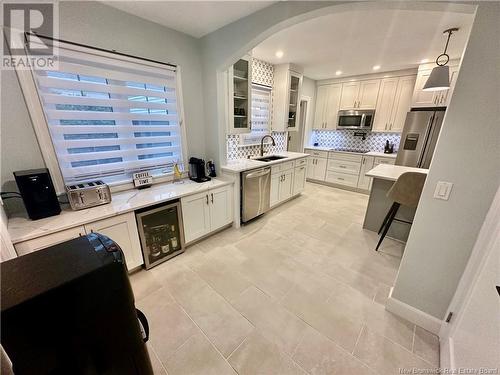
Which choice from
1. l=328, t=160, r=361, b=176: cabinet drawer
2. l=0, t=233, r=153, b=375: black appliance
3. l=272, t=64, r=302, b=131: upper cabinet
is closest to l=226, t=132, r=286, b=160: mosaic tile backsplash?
l=272, t=64, r=302, b=131: upper cabinet

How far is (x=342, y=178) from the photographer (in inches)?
191

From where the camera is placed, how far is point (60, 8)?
1.70 metres

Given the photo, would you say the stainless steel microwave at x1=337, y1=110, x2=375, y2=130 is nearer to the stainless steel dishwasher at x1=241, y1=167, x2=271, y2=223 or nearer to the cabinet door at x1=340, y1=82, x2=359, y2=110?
the cabinet door at x1=340, y1=82, x2=359, y2=110

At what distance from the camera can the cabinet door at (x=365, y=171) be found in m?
4.40

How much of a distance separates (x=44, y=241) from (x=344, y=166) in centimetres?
506

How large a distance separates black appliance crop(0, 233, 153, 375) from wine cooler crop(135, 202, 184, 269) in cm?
125

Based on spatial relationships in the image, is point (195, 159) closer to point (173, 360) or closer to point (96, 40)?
point (96, 40)

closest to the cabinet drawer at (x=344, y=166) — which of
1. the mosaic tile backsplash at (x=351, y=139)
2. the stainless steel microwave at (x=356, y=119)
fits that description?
the mosaic tile backsplash at (x=351, y=139)

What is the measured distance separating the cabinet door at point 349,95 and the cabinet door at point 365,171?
1.32 metres

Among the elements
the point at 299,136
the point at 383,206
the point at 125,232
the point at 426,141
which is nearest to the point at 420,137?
the point at 426,141

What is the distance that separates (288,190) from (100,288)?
3.50m

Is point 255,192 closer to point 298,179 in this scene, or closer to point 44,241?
point 298,179

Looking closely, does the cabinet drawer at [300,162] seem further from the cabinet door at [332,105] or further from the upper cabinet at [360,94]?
the upper cabinet at [360,94]

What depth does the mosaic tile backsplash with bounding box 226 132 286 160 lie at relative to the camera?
3434 mm
